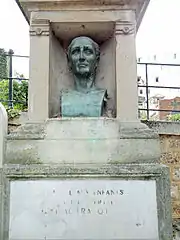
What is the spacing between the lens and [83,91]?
3.32 m

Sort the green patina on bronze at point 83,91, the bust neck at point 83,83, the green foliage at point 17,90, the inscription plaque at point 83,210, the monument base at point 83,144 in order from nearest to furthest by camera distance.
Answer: the inscription plaque at point 83,210 → the monument base at point 83,144 → the green patina on bronze at point 83,91 → the bust neck at point 83,83 → the green foliage at point 17,90

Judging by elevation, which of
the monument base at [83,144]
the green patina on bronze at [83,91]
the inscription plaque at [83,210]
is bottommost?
the inscription plaque at [83,210]

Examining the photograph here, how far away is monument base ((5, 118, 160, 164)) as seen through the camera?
291cm

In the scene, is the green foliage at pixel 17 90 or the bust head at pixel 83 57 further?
the green foliage at pixel 17 90

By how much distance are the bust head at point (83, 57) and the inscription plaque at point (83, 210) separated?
0.92 meters

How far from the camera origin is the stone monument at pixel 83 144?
2.74 m

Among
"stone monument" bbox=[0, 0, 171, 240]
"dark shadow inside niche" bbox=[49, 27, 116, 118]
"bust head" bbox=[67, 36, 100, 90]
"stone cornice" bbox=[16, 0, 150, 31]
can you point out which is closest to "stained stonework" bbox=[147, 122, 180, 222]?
"dark shadow inside niche" bbox=[49, 27, 116, 118]

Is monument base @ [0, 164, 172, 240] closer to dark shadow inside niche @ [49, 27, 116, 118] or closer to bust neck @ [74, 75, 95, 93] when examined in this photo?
dark shadow inside niche @ [49, 27, 116, 118]

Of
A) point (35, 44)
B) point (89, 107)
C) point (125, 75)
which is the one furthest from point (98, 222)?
point (35, 44)

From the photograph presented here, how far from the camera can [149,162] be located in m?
2.91

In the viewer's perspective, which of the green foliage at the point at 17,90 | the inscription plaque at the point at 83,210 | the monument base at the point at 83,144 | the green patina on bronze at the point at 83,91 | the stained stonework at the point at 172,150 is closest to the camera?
the inscription plaque at the point at 83,210

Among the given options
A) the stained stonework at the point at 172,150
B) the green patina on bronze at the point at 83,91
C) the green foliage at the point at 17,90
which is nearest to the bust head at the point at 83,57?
the green patina on bronze at the point at 83,91

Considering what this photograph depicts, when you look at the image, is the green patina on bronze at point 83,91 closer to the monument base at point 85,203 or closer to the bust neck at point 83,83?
the bust neck at point 83,83

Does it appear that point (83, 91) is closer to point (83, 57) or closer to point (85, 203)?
point (83, 57)
